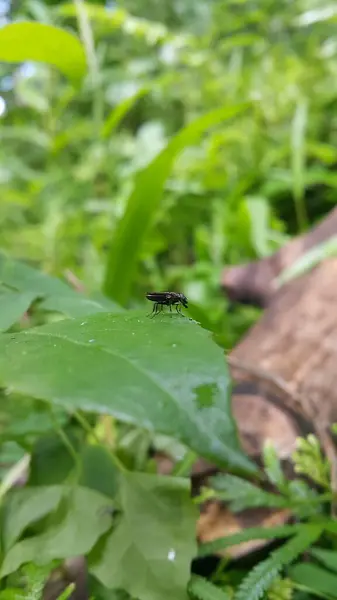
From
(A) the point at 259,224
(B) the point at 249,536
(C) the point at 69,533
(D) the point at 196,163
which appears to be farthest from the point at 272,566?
(D) the point at 196,163

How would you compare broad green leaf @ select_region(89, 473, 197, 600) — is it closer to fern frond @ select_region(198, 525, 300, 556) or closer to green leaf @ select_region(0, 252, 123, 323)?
fern frond @ select_region(198, 525, 300, 556)

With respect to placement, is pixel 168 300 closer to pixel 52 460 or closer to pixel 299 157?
pixel 52 460

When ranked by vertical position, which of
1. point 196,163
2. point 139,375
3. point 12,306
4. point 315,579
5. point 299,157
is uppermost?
point 196,163

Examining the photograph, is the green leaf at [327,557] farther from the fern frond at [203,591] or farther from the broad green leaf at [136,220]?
the broad green leaf at [136,220]

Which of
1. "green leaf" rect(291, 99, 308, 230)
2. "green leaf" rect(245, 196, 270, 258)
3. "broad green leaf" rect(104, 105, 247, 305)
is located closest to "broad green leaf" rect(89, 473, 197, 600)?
"broad green leaf" rect(104, 105, 247, 305)

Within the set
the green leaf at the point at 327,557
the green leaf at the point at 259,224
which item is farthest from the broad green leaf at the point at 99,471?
the green leaf at the point at 259,224

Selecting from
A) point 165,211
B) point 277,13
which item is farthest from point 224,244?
point 277,13
